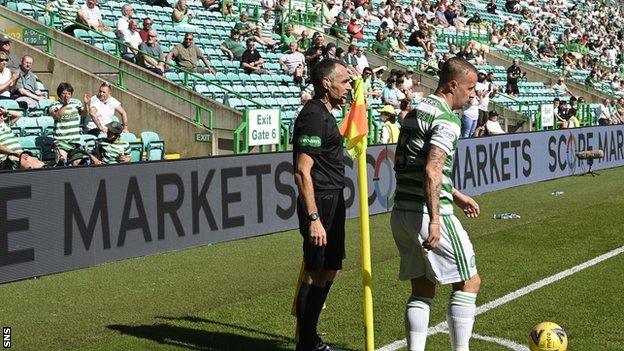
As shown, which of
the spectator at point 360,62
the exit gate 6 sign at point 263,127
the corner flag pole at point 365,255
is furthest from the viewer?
the spectator at point 360,62

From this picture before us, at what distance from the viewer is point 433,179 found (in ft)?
20.6

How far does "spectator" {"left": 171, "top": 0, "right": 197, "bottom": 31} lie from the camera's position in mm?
23438

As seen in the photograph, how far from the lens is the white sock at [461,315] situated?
6.60 metres

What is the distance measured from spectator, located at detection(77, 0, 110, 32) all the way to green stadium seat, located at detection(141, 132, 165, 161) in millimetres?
4112

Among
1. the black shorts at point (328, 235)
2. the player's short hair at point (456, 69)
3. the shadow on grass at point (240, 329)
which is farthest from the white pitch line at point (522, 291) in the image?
the player's short hair at point (456, 69)

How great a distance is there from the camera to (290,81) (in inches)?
912

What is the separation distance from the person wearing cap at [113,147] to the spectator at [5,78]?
73.6 inches

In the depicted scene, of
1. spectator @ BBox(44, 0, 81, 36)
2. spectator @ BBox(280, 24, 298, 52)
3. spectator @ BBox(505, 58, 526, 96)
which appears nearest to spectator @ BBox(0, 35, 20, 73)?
spectator @ BBox(44, 0, 81, 36)

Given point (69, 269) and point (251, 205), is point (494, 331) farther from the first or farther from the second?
point (251, 205)

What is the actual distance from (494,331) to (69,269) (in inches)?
198

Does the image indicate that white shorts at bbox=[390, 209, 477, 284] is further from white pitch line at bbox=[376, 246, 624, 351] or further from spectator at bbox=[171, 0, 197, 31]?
spectator at bbox=[171, 0, 197, 31]

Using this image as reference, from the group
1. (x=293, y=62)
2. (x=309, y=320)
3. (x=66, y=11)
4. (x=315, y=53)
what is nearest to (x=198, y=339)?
(x=309, y=320)

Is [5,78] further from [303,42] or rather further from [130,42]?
[303,42]

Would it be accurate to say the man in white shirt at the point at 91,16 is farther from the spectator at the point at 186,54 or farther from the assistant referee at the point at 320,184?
the assistant referee at the point at 320,184
